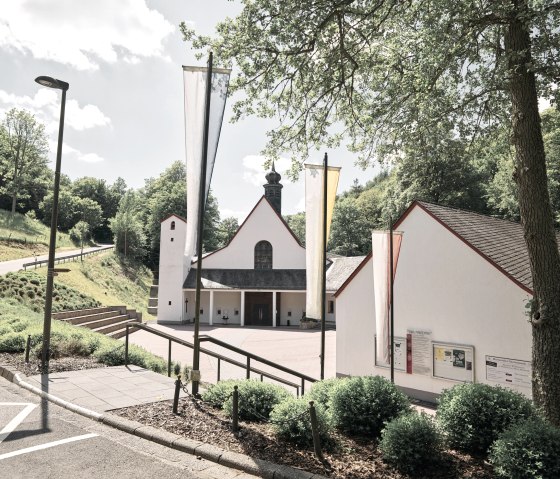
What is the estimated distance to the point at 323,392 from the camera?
680 centimetres

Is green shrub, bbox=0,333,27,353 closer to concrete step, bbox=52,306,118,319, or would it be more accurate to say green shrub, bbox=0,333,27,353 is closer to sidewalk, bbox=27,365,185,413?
sidewalk, bbox=27,365,185,413

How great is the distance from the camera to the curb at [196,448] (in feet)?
15.5

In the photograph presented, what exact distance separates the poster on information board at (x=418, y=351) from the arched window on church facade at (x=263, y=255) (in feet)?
76.7

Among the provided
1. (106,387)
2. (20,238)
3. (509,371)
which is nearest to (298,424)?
(106,387)

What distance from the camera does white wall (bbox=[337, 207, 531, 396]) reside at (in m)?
12.3

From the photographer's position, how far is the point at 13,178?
5100 centimetres

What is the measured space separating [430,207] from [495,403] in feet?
31.9

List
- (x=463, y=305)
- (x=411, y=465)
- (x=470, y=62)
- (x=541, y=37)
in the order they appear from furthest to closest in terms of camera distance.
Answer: (x=463, y=305), (x=470, y=62), (x=541, y=37), (x=411, y=465)

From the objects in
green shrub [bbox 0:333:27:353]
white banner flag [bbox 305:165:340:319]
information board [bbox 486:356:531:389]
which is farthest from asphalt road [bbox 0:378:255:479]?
information board [bbox 486:356:531:389]

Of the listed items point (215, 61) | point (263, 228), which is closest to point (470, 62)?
point (215, 61)

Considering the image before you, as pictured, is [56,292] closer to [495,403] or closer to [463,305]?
[463,305]

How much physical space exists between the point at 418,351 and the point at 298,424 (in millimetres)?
9665

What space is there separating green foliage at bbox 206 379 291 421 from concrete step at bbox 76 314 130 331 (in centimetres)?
1751

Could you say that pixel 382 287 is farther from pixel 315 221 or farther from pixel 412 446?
pixel 412 446
